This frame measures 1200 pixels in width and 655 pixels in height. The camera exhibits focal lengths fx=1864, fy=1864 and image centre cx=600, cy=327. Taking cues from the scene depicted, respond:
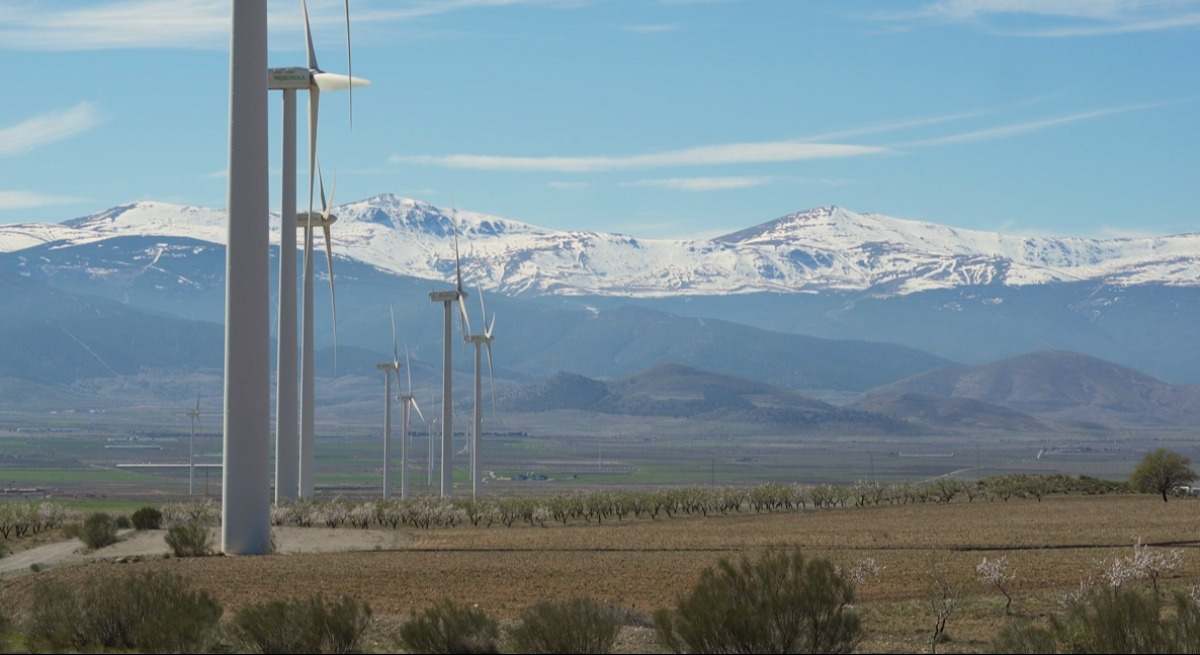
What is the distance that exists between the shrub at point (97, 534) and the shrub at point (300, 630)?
84.7ft

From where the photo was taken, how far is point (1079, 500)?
2928 inches

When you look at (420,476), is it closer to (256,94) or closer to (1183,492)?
(1183,492)

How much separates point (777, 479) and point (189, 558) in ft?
514

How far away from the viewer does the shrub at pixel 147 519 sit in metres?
53.5

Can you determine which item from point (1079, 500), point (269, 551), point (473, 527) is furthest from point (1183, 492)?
point (269, 551)

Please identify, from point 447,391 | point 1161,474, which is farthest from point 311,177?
point 1161,474

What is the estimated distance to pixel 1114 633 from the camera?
825 inches

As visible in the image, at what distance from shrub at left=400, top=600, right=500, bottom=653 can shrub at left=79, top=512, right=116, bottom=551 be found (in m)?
26.4

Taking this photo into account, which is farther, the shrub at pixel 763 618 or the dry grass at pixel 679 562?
the dry grass at pixel 679 562

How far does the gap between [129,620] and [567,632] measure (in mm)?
5736

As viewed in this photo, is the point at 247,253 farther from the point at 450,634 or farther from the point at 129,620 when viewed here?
the point at 450,634

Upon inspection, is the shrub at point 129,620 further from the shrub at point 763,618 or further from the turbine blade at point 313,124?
the turbine blade at point 313,124

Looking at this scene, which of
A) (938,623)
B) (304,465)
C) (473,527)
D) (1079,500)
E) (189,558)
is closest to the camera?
(938,623)

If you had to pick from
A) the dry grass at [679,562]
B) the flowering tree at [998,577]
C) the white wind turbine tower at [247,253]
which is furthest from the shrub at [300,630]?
the white wind turbine tower at [247,253]
